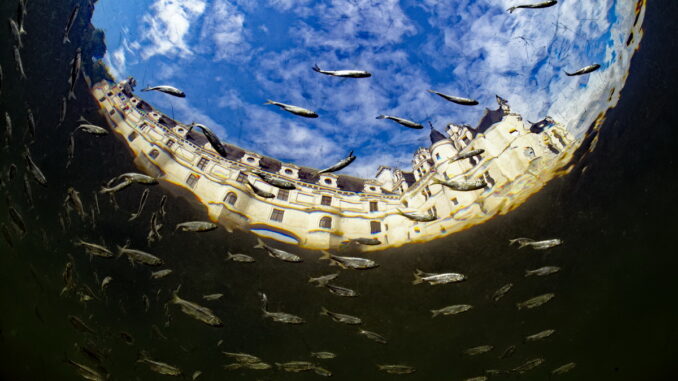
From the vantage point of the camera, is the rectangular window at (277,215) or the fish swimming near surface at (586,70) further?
the rectangular window at (277,215)

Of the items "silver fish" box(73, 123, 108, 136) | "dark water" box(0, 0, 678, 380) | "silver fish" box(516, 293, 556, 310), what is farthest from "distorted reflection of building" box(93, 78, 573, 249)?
"silver fish" box(516, 293, 556, 310)

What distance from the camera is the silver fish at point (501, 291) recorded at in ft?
23.8

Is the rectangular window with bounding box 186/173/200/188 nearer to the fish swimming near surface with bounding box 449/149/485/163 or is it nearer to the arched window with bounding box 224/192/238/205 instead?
the arched window with bounding box 224/192/238/205

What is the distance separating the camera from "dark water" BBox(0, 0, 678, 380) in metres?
5.02

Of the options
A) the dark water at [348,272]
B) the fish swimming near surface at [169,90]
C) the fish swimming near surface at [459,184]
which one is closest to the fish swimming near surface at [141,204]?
the dark water at [348,272]

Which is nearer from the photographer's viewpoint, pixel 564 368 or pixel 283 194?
pixel 283 194

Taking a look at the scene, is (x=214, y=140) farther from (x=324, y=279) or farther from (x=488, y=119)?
(x=488, y=119)

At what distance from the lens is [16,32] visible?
4.04 metres

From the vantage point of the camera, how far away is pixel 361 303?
771cm

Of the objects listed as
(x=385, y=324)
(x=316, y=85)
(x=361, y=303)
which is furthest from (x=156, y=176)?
(x=385, y=324)

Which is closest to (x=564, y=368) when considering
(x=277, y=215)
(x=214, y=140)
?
(x=277, y=215)

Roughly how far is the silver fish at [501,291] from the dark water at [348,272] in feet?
0.56

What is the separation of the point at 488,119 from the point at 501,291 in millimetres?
5022

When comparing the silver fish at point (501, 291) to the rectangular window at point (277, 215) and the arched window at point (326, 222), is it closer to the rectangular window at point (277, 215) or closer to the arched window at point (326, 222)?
the arched window at point (326, 222)
